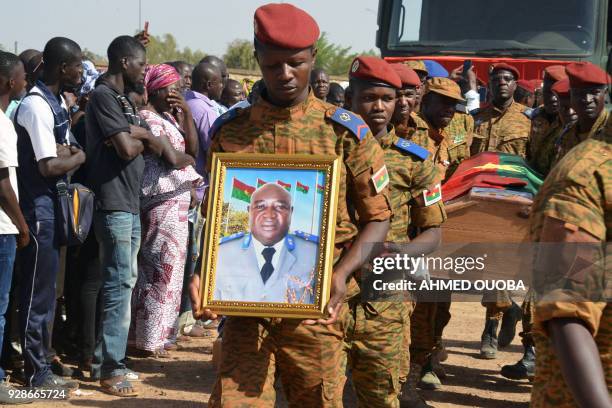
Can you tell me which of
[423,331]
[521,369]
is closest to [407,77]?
[423,331]

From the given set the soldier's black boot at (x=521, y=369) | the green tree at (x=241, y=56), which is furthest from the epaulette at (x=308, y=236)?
the green tree at (x=241, y=56)

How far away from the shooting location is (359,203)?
4102 millimetres

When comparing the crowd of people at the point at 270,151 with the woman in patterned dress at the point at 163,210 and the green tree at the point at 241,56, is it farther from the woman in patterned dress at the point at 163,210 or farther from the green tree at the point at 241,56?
the green tree at the point at 241,56

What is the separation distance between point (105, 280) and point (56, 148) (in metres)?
0.99

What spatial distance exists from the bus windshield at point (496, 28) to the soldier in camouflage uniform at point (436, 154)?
390cm

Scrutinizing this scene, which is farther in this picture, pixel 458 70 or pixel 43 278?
pixel 458 70

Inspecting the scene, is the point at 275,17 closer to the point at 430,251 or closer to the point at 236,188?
the point at 236,188

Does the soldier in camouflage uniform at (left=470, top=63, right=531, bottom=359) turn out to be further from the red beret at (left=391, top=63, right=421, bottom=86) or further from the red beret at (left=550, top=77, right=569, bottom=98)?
the red beret at (left=391, top=63, right=421, bottom=86)

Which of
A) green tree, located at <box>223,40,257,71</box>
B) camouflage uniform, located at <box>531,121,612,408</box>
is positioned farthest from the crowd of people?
green tree, located at <box>223,40,257,71</box>

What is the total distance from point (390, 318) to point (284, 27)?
6.29 ft

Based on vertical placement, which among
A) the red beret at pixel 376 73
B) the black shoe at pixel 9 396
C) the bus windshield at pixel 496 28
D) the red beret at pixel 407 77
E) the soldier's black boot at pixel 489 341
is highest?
the bus windshield at pixel 496 28

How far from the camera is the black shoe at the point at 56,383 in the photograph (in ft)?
22.0

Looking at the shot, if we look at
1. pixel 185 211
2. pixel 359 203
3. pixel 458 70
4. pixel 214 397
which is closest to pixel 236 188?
pixel 359 203

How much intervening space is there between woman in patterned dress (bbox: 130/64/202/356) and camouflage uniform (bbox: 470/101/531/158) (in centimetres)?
302
